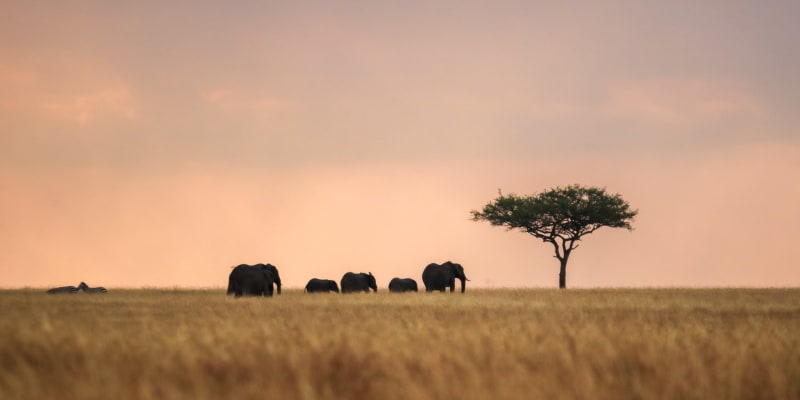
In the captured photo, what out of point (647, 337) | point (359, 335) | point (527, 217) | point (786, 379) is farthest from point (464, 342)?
point (527, 217)

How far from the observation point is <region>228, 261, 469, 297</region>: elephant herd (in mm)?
35656

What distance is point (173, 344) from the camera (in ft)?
35.9

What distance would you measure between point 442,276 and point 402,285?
158 inches

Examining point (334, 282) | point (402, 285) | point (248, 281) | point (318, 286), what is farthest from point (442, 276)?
point (248, 281)

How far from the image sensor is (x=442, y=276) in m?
51.0

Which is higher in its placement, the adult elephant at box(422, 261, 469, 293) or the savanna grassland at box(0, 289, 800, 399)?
the adult elephant at box(422, 261, 469, 293)

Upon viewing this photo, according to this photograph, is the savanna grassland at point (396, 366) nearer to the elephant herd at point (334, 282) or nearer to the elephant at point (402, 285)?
the elephant herd at point (334, 282)

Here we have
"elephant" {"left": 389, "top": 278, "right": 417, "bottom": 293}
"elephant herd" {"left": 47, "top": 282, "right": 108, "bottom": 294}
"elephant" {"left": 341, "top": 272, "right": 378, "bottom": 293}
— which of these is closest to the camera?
"elephant herd" {"left": 47, "top": 282, "right": 108, "bottom": 294}

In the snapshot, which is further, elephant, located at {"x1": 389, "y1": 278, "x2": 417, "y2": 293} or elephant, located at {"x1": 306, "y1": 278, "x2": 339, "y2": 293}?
elephant, located at {"x1": 389, "y1": 278, "x2": 417, "y2": 293}

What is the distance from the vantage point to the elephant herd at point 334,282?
117ft

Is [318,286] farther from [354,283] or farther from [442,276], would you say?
[442,276]

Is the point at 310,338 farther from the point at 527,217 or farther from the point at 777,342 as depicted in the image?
the point at 527,217

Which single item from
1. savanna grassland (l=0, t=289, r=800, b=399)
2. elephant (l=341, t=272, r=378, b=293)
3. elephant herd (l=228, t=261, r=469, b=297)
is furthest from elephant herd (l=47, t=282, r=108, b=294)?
savanna grassland (l=0, t=289, r=800, b=399)

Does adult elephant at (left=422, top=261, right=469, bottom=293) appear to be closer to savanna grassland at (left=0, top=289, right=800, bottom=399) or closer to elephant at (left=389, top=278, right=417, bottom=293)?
elephant at (left=389, top=278, right=417, bottom=293)
